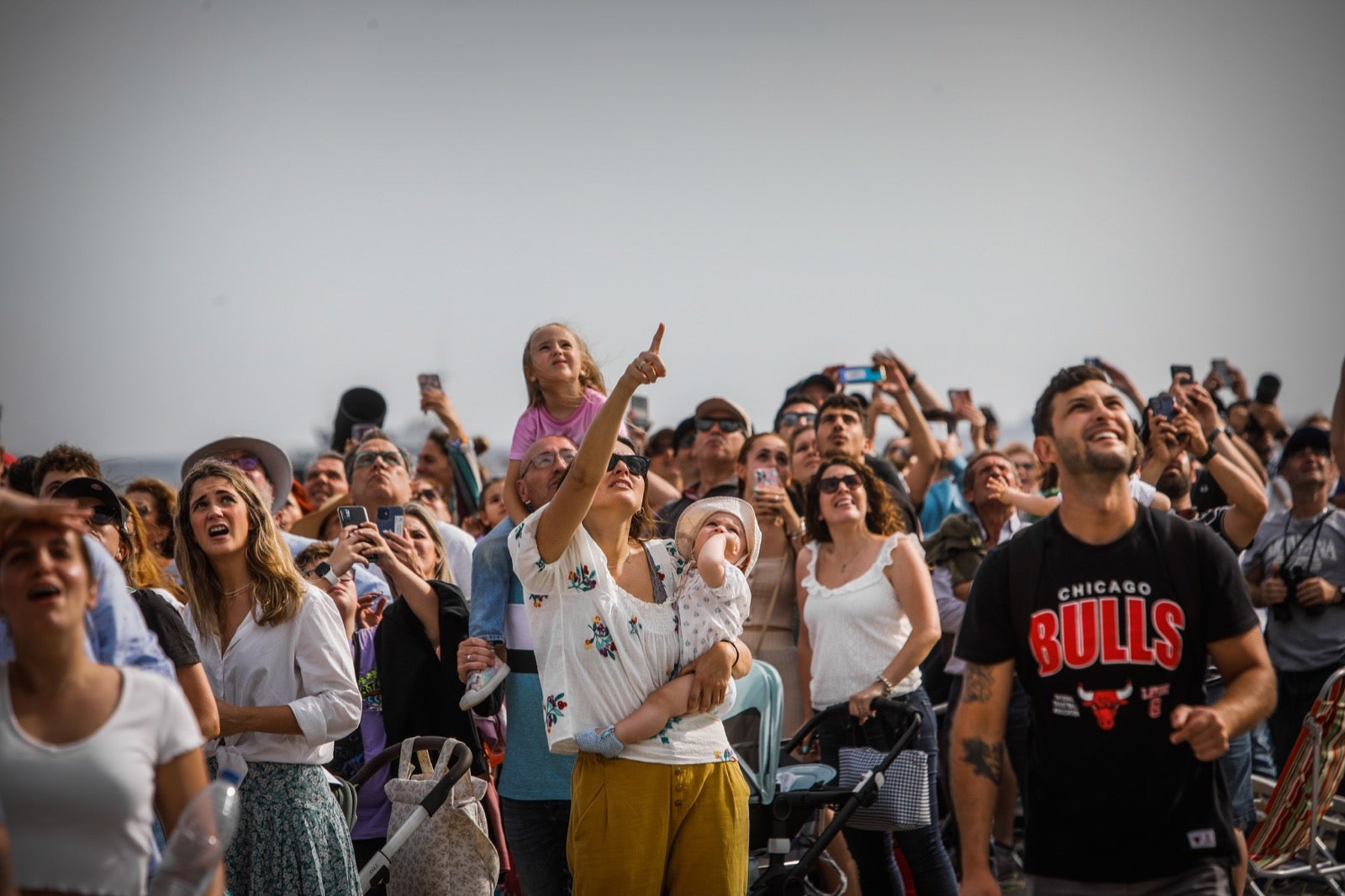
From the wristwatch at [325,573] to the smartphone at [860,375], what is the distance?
468cm

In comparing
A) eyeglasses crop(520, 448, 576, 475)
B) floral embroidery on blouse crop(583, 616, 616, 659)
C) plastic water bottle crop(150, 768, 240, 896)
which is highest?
eyeglasses crop(520, 448, 576, 475)

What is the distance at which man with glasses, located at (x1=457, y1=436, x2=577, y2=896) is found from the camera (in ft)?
15.9

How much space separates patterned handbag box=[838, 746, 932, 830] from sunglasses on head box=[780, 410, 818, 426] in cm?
323

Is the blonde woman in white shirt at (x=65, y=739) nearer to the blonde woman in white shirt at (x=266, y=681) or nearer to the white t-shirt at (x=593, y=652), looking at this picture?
the blonde woman in white shirt at (x=266, y=681)

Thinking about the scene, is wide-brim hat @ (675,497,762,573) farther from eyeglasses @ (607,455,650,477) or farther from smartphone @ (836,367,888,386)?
smartphone @ (836,367,888,386)

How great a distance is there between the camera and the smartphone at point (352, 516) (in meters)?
5.40

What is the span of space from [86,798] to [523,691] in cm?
232

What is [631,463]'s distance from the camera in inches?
175

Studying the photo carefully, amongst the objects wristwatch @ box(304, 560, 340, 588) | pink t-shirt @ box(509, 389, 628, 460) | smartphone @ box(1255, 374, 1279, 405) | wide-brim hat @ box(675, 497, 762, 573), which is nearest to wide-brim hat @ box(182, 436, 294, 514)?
wristwatch @ box(304, 560, 340, 588)

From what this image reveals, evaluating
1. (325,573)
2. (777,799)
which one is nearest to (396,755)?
(325,573)

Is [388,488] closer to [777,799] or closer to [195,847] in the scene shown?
[777,799]

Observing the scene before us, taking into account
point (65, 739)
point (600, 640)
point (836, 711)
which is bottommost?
point (836, 711)

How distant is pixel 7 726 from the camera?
2773 millimetres

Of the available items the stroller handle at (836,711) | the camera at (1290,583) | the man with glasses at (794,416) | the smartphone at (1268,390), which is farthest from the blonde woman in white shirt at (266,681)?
the smartphone at (1268,390)
